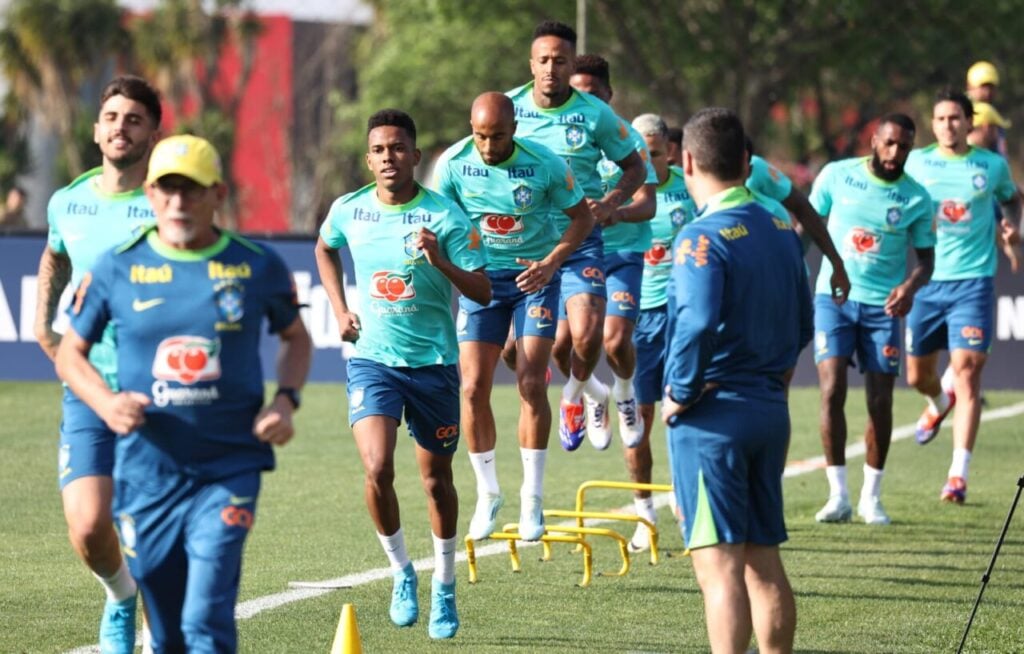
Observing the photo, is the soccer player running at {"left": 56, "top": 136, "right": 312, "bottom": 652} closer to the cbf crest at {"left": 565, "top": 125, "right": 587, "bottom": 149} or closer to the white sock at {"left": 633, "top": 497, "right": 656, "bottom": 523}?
the cbf crest at {"left": 565, "top": 125, "right": 587, "bottom": 149}

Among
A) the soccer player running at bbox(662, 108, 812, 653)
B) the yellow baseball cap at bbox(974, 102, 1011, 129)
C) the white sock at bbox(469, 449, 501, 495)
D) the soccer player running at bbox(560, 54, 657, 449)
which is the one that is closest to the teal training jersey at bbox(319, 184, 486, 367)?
the white sock at bbox(469, 449, 501, 495)

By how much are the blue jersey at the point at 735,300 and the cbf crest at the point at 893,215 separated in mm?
5700

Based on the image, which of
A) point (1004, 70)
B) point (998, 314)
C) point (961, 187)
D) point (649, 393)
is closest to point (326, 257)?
point (649, 393)

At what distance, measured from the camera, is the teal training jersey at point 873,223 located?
42.2ft

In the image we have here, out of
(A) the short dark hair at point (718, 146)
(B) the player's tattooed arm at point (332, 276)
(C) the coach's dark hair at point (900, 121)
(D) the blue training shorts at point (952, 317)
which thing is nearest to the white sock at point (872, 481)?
(D) the blue training shorts at point (952, 317)

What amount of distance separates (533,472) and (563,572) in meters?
0.63

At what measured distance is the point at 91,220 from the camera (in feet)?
25.8

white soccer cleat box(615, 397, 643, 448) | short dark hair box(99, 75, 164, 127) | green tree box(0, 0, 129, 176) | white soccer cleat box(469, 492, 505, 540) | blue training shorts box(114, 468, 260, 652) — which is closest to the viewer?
blue training shorts box(114, 468, 260, 652)

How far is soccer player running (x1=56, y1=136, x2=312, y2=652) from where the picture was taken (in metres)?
6.52

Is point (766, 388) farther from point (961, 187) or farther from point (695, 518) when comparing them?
point (961, 187)

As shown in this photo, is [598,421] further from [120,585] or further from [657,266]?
[120,585]

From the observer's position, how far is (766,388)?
24.0 feet

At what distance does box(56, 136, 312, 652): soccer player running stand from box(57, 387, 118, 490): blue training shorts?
80 centimetres

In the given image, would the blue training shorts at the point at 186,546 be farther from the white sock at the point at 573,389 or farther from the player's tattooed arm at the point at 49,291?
the white sock at the point at 573,389
